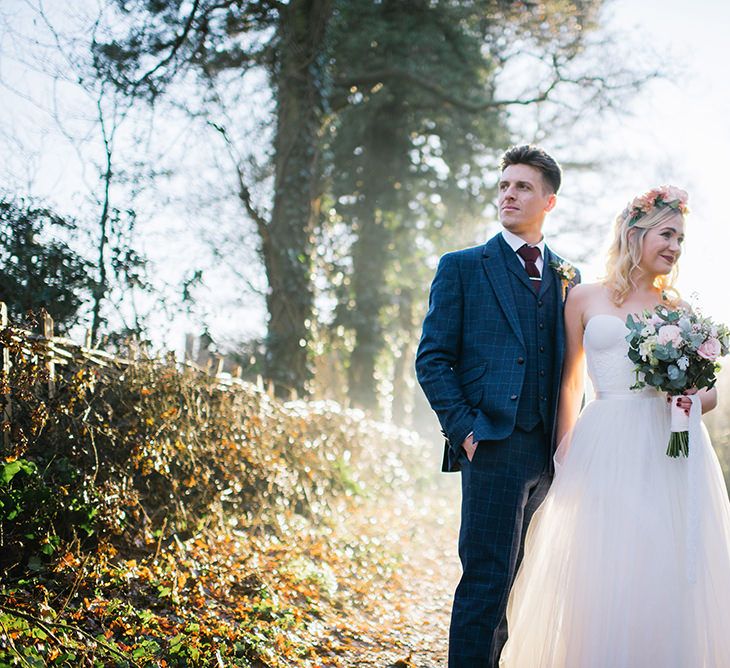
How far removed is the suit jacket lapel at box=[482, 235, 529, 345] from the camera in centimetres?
367

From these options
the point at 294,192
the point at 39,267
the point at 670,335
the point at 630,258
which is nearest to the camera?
the point at 670,335

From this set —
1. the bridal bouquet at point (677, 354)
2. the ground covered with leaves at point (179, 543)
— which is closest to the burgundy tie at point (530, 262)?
the bridal bouquet at point (677, 354)

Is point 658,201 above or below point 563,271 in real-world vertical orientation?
Result: above

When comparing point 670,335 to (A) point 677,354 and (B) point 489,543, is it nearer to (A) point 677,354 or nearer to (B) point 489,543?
(A) point 677,354

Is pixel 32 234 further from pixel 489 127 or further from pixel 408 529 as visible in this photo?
pixel 489 127

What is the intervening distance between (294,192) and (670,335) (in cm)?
693

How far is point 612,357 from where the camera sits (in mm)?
3916

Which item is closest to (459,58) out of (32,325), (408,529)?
(408,529)

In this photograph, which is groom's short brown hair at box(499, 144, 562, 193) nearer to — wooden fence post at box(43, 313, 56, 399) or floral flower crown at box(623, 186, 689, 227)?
floral flower crown at box(623, 186, 689, 227)

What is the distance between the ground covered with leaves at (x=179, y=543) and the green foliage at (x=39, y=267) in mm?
836

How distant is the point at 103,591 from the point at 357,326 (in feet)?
33.8

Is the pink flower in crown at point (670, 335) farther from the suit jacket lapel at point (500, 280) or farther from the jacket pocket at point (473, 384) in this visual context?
the jacket pocket at point (473, 384)

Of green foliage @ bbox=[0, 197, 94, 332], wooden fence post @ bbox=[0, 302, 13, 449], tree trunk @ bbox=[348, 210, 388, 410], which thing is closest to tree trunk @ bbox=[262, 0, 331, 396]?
green foliage @ bbox=[0, 197, 94, 332]

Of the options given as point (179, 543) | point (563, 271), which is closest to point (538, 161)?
point (563, 271)
